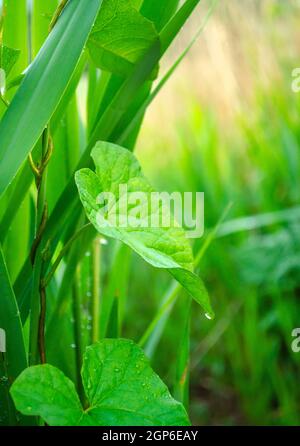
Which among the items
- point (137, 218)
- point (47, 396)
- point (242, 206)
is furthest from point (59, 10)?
point (242, 206)

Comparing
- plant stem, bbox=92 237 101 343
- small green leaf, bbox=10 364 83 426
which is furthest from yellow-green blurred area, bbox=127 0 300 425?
small green leaf, bbox=10 364 83 426

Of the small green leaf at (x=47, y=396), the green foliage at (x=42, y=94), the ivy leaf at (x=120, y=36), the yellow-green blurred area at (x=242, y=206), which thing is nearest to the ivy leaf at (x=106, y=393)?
the small green leaf at (x=47, y=396)

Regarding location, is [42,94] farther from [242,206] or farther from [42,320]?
[242,206]

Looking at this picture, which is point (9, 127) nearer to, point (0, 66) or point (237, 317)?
point (0, 66)

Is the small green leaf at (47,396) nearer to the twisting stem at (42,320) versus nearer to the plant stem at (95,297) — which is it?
the twisting stem at (42,320)

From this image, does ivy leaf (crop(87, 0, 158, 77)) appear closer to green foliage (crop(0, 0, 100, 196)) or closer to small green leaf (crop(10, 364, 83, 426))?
green foliage (crop(0, 0, 100, 196))
